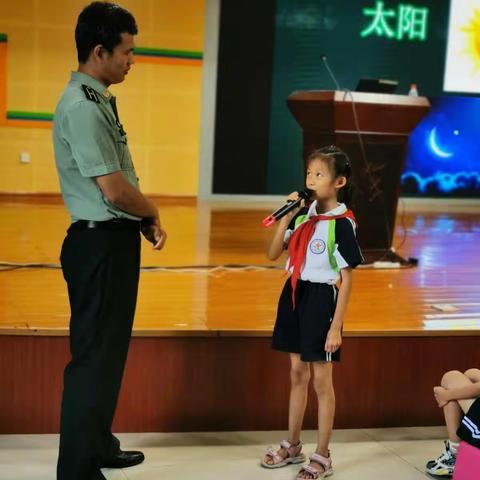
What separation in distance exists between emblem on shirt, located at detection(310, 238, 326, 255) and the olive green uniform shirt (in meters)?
0.53

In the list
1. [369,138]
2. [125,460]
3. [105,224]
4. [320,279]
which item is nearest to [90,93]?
[105,224]

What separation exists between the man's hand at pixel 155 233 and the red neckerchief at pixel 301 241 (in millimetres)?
431

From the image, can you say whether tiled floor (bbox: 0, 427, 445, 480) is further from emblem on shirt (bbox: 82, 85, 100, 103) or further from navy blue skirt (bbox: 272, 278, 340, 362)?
emblem on shirt (bbox: 82, 85, 100, 103)

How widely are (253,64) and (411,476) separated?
488 centimetres

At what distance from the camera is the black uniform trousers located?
1977mm

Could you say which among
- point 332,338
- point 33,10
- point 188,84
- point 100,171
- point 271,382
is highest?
point 33,10

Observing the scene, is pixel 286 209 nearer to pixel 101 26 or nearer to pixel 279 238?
pixel 279 238

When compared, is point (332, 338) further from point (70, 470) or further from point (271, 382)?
point (70, 470)

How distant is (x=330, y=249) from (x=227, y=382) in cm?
69

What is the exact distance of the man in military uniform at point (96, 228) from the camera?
189cm

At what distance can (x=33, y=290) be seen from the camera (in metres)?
3.20

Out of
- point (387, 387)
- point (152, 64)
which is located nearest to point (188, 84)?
point (152, 64)

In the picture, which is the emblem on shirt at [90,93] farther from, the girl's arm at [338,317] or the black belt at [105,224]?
the girl's arm at [338,317]

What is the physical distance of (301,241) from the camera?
2.29 meters
